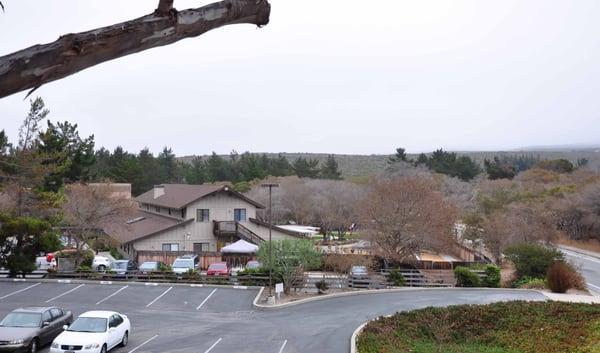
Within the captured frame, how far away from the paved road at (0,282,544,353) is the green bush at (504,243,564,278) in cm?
428

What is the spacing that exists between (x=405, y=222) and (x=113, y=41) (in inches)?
1443

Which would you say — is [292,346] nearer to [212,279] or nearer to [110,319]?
[110,319]

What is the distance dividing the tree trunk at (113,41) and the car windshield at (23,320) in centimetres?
1782

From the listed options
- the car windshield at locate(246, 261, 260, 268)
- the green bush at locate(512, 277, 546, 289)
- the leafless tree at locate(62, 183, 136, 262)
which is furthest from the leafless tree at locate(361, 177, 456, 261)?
the leafless tree at locate(62, 183, 136, 262)

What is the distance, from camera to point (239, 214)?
4872cm

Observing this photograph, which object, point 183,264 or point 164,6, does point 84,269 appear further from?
point 164,6

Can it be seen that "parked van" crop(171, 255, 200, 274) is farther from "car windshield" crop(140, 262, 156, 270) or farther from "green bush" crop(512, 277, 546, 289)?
"green bush" crop(512, 277, 546, 289)

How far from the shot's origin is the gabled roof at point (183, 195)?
4778 centimetres

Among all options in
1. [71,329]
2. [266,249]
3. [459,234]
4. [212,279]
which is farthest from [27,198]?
[459,234]

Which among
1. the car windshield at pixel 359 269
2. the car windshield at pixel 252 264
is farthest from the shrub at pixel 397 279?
the car windshield at pixel 252 264

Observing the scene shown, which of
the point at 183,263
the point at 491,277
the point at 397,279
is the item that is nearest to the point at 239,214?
the point at 183,263

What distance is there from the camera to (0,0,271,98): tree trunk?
371 cm

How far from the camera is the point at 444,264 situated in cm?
4097

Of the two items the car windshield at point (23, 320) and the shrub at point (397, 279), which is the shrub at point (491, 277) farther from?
the car windshield at point (23, 320)
